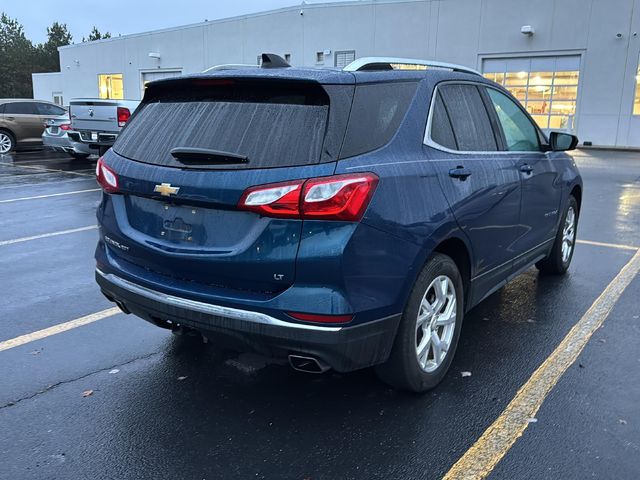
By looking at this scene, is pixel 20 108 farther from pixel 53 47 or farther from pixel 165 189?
pixel 53 47

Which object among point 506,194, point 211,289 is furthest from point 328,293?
point 506,194

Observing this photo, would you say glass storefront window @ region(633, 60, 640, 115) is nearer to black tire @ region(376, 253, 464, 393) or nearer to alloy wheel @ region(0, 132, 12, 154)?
alloy wheel @ region(0, 132, 12, 154)

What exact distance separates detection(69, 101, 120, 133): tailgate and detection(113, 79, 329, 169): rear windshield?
10646mm

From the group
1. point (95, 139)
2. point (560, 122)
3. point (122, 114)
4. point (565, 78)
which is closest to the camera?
point (122, 114)

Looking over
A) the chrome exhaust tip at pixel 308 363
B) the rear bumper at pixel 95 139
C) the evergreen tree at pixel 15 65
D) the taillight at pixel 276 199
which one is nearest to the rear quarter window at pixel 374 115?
the taillight at pixel 276 199

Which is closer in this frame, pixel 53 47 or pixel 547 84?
pixel 547 84

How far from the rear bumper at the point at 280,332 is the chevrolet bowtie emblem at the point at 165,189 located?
52 cm

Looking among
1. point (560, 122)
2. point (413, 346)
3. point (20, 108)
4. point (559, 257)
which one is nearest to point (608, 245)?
point (559, 257)

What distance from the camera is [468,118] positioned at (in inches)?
147

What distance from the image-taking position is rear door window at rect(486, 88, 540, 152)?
4.22 meters

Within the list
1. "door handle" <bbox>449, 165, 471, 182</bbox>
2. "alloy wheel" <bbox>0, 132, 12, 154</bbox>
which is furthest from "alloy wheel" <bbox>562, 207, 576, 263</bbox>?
"alloy wheel" <bbox>0, 132, 12, 154</bbox>

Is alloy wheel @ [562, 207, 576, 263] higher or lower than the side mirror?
lower

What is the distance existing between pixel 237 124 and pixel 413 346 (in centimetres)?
149

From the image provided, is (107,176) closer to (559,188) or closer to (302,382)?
(302,382)
